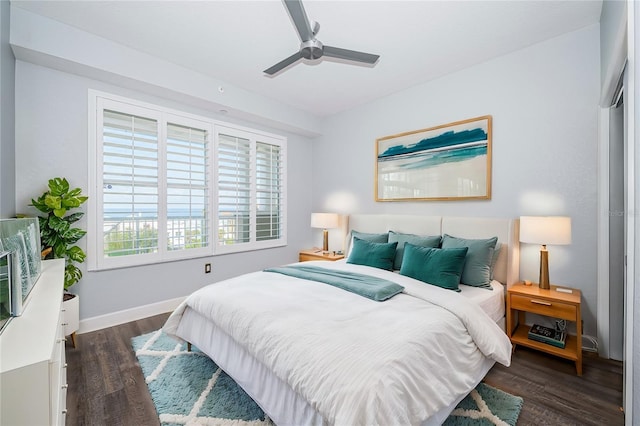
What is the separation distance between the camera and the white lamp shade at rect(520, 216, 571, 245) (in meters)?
2.26

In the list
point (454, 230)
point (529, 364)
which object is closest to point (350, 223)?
point (454, 230)

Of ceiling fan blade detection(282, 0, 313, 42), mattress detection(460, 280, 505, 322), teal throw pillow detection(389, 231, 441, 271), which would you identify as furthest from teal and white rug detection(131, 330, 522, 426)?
ceiling fan blade detection(282, 0, 313, 42)

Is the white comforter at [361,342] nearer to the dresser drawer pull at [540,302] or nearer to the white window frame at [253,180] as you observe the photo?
the dresser drawer pull at [540,302]

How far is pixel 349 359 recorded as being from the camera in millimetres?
1225

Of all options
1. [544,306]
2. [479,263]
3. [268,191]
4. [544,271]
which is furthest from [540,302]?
[268,191]

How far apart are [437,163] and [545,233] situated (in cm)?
132

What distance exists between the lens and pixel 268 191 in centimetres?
436

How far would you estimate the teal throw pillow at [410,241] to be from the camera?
2891mm

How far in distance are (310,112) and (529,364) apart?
400cm

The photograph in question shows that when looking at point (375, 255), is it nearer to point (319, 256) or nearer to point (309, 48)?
point (319, 256)

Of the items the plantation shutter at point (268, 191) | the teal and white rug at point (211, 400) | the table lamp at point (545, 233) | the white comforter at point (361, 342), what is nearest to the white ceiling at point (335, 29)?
the plantation shutter at point (268, 191)

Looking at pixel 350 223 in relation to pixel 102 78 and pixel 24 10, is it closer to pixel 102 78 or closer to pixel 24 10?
pixel 102 78

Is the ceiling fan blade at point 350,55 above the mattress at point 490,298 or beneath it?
above

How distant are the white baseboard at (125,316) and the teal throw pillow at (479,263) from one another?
3171 mm
